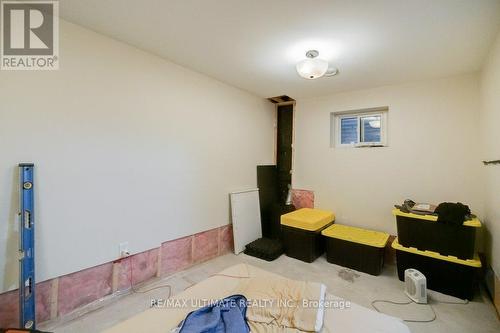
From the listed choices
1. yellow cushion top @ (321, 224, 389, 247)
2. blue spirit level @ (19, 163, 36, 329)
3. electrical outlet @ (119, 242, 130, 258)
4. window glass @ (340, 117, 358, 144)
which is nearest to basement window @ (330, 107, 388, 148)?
window glass @ (340, 117, 358, 144)

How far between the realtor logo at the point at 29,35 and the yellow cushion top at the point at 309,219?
9.25 ft

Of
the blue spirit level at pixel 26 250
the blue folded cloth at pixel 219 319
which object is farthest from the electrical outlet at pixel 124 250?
the blue folded cloth at pixel 219 319

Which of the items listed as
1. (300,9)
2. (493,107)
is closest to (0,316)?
(300,9)

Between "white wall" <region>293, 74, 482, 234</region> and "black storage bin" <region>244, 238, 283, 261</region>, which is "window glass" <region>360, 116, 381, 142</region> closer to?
"white wall" <region>293, 74, 482, 234</region>

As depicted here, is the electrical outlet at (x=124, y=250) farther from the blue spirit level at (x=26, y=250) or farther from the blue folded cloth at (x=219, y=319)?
the blue folded cloth at (x=219, y=319)

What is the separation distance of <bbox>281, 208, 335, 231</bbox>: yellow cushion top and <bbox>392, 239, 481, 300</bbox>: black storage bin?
2.89 ft

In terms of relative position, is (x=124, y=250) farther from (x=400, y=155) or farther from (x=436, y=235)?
(x=400, y=155)

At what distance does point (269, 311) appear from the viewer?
52.9 inches

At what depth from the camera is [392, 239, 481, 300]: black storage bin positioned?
6.72ft

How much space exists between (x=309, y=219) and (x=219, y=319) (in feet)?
6.51

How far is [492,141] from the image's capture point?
1982 mm

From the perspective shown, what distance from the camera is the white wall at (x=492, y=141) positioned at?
183 centimetres

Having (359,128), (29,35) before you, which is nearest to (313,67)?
(359,128)

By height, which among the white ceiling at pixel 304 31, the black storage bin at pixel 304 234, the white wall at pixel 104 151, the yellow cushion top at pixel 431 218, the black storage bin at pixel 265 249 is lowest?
the black storage bin at pixel 265 249
